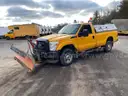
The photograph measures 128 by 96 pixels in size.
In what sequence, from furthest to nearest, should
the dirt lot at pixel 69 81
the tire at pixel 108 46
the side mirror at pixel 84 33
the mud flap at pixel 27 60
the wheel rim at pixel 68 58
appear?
the tire at pixel 108 46
the side mirror at pixel 84 33
the wheel rim at pixel 68 58
the mud flap at pixel 27 60
the dirt lot at pixel 69 81

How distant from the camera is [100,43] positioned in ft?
38.7

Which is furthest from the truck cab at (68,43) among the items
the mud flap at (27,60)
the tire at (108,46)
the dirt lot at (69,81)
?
the tire at (108,46)

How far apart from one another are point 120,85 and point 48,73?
3.14 m

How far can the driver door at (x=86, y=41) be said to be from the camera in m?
10.2

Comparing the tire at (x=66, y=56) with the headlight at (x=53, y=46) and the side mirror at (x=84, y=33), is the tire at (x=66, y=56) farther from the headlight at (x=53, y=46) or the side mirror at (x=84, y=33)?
the side mirror at (x=84, y=33)

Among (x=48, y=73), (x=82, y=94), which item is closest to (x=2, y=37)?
(x=48, y=73)

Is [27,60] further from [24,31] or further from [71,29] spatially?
[24,31]

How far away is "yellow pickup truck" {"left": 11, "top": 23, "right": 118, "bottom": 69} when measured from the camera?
29.9 ft

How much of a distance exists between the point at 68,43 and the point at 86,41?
58.0 inches

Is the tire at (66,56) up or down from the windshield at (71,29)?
down

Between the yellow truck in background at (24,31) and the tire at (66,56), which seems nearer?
the tire at (66,56)

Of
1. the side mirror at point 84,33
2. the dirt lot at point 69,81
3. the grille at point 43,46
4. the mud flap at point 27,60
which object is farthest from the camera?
the side mirror at point 84,33

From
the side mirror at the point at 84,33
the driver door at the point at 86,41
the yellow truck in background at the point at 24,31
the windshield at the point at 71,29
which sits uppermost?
the windshield at the point at 71,29

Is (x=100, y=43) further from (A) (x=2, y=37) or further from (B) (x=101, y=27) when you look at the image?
(A) (x=2, y=37)
